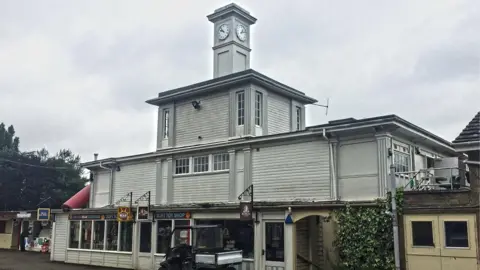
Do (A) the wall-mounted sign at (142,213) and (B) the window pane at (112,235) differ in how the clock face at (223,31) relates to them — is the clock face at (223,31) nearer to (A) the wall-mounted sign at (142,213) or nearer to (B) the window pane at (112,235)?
(A) the wall-mounted sign at (142,213)

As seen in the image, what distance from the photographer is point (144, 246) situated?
21750 mm

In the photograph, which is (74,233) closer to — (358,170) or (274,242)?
(274,242)

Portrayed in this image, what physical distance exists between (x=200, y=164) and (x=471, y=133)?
1151 cm

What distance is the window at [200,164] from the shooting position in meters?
21.1

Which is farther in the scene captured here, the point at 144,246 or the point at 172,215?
the point at 144,246

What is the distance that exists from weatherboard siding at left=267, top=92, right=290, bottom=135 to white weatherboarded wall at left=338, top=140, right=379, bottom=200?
5.14 meters

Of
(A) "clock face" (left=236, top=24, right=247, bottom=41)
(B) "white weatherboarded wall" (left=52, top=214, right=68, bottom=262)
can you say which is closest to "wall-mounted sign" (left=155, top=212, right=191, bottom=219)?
(B) "white weatherboarded wall" (left=52, top=214, right=68, bottom=262)

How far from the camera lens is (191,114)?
22391 mm

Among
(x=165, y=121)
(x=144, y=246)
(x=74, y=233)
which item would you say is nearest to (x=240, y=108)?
(x=165, y=121)

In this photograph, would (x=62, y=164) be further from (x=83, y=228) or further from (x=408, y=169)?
(x=408, y=169)

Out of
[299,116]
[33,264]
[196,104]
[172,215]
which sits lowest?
[33,264]

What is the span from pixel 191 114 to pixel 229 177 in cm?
417

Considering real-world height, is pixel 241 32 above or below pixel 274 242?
above

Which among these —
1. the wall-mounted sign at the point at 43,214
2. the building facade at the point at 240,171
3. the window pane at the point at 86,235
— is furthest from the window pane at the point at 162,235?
the wall-mounted sign at the point at 43,214
